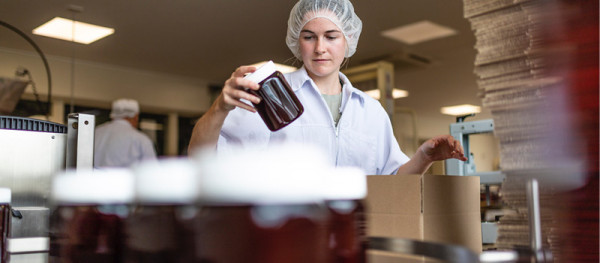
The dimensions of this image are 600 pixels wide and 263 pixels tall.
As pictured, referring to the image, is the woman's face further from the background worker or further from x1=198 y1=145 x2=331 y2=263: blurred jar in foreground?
the background worker

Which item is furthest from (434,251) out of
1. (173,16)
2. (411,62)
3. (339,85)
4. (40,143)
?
(411,62)

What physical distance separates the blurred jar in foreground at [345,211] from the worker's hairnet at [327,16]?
4.53 ft

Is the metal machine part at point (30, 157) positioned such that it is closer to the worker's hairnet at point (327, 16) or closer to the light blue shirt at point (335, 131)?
the light blue shirt at point (335, 131)

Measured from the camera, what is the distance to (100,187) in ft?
1.46

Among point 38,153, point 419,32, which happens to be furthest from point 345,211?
point 419,32

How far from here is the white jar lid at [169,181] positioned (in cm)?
37

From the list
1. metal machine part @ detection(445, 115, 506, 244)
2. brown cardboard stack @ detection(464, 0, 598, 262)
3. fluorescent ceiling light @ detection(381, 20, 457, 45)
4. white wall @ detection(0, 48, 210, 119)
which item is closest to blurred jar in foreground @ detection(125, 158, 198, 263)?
brown cardboard stack @ detection(464, 0, 598, 262)

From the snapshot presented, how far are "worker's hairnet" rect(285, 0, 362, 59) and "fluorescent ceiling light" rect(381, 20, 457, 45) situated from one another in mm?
2632

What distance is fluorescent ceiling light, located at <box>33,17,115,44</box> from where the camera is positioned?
13.9 ft

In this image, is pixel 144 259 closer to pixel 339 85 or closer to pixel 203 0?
pixel 339 85

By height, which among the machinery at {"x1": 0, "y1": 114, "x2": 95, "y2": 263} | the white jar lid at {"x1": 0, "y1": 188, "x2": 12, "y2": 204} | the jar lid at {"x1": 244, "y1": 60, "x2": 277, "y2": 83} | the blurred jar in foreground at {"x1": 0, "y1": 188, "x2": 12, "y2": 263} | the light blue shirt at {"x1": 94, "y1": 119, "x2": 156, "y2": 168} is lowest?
the blurred jar in foreground at {"x1": 0, "y1": 188, "x2": 12, "y2": 263}

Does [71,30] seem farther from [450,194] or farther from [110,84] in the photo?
[450,194]

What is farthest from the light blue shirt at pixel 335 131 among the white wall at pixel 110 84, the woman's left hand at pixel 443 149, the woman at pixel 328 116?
the white wall at pixel 110 84

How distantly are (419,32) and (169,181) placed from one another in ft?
14.5
